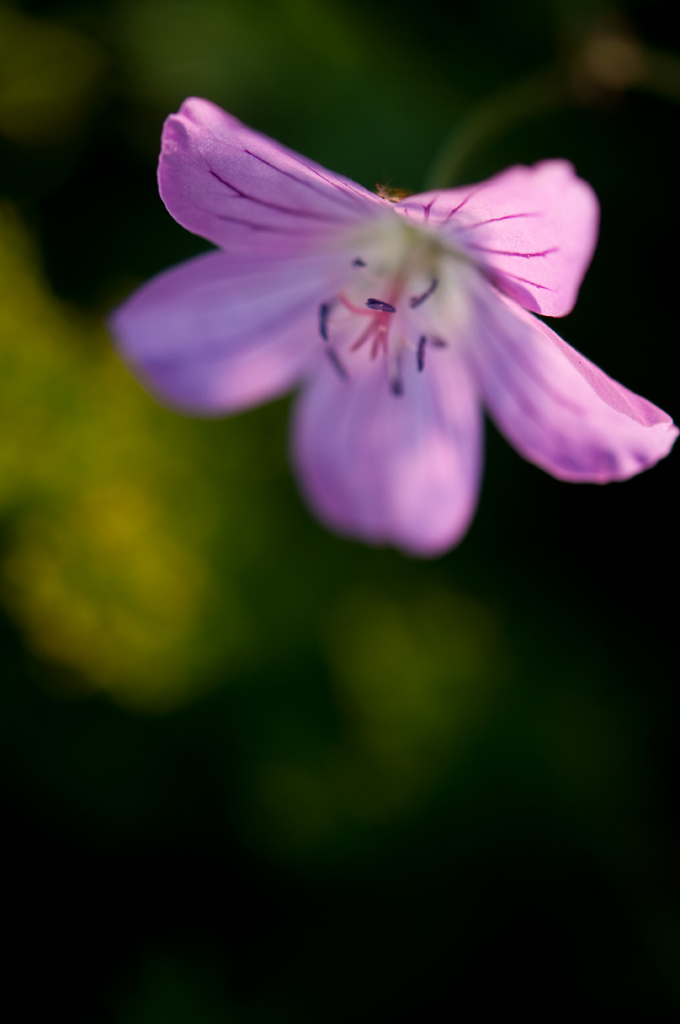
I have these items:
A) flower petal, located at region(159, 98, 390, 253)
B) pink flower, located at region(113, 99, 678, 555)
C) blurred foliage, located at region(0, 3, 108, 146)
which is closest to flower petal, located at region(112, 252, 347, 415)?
pink flower, located at region(113, 99, 678, 555)

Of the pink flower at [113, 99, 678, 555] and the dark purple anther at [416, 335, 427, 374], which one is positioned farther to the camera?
the dark purple anther at [416, 335, 427, 374]

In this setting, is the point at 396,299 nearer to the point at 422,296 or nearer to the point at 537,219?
the point at 422,296

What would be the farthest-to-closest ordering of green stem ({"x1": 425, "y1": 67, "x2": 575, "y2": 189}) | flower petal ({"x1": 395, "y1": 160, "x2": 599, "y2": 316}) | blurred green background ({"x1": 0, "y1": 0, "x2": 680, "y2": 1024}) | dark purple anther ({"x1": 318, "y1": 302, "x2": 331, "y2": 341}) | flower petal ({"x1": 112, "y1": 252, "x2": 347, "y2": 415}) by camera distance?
1. blurred green background ({"x1": 0, "y1": 0, "x2": 680, "y2": 1024})
2. green stem ({"x1": 425, "y1": 67, "x2": 575, "y2": 189})
3. dark purple anther ({"x1": 318, "y1": 302, "x2": 331, "y2": 341})
4. flower petal ({"x1": 112, "y1": 252, "x2": 347, "y2": 415})
5. flower petal ({"x1": 395, "y1": 160, "x2": 599, "y2": 316})

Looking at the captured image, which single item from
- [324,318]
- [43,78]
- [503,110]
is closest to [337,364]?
[324,318]

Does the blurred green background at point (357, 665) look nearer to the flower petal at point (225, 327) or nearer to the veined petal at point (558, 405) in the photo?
the flower petal at point (225, 327)

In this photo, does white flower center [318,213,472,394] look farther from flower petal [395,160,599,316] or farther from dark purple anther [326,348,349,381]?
flower petal [395,160,599,316]

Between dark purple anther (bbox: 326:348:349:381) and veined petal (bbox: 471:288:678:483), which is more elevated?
veined petal (bbox: 471:288:678:483)

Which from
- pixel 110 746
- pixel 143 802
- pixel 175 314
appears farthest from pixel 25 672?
pixel 175 314
